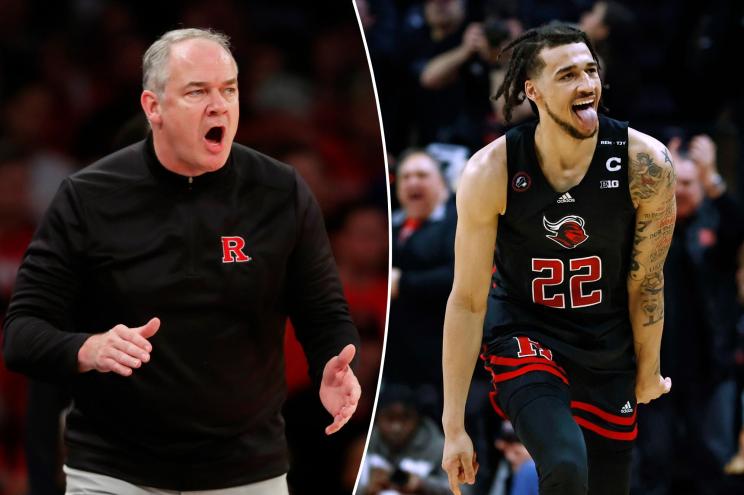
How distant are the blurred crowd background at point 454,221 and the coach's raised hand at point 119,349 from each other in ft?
8.42

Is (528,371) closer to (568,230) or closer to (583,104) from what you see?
(568,230)

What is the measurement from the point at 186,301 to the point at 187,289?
3 centimetres

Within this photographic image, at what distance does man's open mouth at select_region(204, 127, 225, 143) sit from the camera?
8.74ft

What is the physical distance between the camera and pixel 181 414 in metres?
2.71

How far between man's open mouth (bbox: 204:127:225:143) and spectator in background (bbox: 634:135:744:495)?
3.21 metres

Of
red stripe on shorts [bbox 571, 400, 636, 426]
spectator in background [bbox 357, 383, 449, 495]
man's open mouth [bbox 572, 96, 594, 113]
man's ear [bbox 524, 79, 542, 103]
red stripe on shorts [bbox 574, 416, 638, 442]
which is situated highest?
man's ear [bbox 524, 79, 542, 103]

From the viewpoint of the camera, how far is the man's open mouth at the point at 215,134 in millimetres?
2664

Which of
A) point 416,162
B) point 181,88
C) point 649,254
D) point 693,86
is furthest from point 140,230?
point 693,86

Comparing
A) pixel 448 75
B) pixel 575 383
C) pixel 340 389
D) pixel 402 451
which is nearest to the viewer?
pixel 340 389

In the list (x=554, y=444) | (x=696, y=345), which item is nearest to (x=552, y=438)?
(x=554, y=444)

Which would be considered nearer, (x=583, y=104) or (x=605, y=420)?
(x=583, y=104)

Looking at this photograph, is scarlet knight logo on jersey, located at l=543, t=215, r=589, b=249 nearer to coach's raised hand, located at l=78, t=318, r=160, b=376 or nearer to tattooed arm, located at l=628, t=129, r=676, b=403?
tattooed arm, located at l=628, t=129, r=676, b=403

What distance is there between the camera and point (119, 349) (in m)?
2.46

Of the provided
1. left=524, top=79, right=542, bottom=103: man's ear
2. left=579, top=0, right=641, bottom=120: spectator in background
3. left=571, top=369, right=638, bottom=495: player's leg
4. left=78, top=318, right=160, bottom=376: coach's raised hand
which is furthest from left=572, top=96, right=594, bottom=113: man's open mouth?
left=579, top=0, right=641, bottom=120: spectator in background
